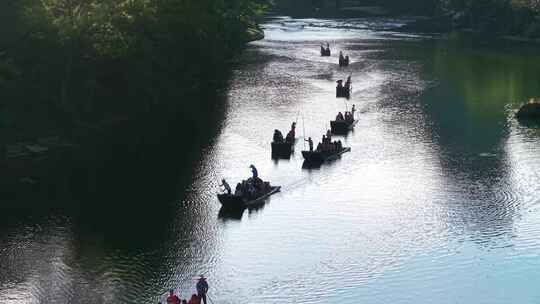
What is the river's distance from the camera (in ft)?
177

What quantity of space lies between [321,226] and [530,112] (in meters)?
48.7

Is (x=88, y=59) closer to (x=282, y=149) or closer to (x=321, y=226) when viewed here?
(x=282, y=149)

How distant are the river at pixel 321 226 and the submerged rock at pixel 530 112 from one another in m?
1.53

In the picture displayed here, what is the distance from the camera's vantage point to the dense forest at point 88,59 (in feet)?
286

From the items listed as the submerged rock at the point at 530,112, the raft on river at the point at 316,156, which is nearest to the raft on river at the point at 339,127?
the raft on river at the point at 316,156

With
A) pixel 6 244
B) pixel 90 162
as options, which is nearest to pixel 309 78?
pixel 90 162

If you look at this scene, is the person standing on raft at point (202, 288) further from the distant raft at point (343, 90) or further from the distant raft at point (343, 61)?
the distant raft at point (343, 61)

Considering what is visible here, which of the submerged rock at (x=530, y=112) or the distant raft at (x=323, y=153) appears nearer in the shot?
the distant raft at (x=323, y=153)

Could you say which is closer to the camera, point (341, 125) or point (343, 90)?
point (341, 125)

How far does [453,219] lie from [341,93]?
53815 millimetres

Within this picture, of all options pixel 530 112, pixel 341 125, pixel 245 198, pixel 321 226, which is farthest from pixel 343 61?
pixel 321 226

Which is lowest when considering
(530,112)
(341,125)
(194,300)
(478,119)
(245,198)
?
(478,119)

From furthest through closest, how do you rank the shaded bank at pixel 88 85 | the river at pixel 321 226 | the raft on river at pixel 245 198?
the shaded bank at pixel 88 85, the raft on river at pixel 245 198, the river at pixel 321 226

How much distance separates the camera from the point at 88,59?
92938mm
